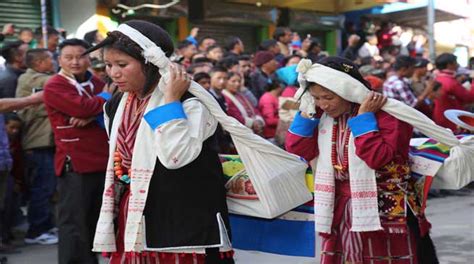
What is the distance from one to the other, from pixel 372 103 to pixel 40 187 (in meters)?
3.96

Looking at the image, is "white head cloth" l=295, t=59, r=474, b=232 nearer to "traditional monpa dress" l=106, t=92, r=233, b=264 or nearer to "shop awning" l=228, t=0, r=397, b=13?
"traditional monpa dress" l=106, t=92, r=233, b=264

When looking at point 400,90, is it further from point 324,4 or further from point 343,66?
point 324,4

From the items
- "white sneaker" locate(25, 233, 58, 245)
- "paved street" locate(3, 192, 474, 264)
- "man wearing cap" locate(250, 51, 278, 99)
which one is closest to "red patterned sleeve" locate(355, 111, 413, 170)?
"paved street" locate(3, 192, 474, 264)

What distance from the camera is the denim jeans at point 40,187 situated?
611cm

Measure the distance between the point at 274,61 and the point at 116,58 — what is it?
19.3 ft

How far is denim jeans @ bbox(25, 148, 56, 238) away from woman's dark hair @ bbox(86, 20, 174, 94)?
3595 millimetres

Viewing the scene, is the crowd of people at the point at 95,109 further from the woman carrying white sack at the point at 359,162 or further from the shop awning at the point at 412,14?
the shop awning at the point at 412,14

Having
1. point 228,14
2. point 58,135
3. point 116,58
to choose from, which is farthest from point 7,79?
point 228,14

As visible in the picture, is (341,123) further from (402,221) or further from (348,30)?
(348,30)

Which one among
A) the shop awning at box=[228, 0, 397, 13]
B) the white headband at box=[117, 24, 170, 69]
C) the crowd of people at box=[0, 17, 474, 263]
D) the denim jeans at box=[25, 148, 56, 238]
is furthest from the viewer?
the shop awning at box=[228, 0, 397, 13]

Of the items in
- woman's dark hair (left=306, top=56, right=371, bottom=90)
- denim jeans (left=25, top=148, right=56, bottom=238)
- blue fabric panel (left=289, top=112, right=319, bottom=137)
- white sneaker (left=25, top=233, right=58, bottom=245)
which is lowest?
white sneaker (left=25, top=233, right=58, bottom=245)

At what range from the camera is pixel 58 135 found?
15.6 ft

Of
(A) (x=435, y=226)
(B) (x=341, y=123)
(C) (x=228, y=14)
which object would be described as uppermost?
(C) (x=228, y=14)

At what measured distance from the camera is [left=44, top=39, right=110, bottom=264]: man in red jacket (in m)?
4.64
